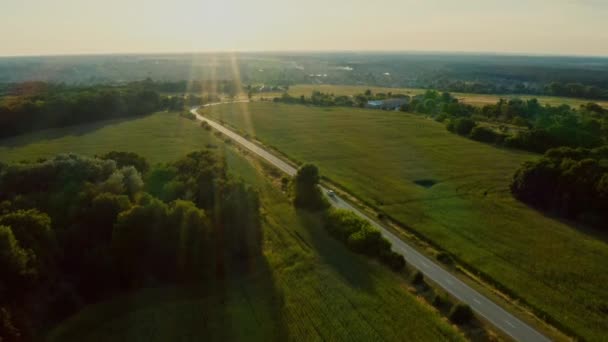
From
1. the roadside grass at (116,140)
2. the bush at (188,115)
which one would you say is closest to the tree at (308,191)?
the roadside grass at (116,140)

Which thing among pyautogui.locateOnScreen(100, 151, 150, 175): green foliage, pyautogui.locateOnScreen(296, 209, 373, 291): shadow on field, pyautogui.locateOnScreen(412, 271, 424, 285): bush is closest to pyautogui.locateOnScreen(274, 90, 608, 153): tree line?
pyautogui.locateOnScreen(296, 209, 373, 291): shadow on field

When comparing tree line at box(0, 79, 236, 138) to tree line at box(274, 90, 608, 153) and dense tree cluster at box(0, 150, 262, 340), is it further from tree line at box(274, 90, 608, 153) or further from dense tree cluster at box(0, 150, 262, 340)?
dense tree cluster at box(0, 150, 262, 340)

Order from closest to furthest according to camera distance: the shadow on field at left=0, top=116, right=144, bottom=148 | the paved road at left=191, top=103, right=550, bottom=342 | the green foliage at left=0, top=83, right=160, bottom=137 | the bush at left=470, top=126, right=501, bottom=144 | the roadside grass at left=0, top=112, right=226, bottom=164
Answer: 1. the paved road at left=191, top=103, right=550, bottom=342
2. the roadside grass at left=0, top=112, right=226, bottom=164
3. the shadow on field at left=0, top=116, right=144, bottom=148
4. the green foliage at left=0, top=83, right=160, bottom=137
5. the bush at left=470, top=126, right=501, bottom=144

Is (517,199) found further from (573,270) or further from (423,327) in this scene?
(423,327)

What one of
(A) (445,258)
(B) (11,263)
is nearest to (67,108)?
(B) (11,263)

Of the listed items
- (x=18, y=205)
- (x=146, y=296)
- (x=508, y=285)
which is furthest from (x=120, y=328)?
(x=508, y=285)

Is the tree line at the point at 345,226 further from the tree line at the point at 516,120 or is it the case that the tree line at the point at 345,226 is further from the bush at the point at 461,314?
the tree line at the point at 516,120

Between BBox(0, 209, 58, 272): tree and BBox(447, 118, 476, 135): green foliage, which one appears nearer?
BBox(0, 209, 58, 272): tree
